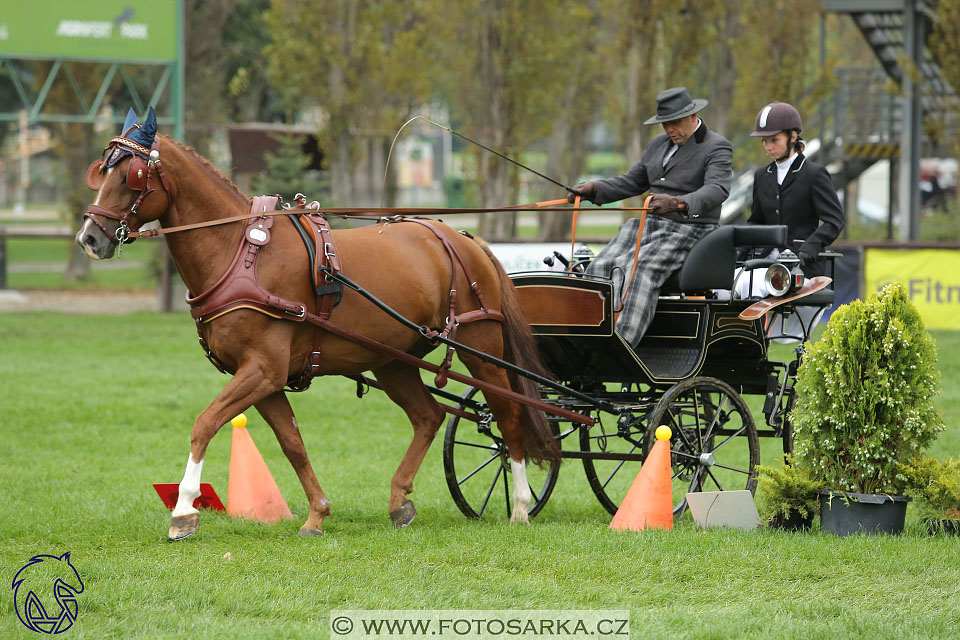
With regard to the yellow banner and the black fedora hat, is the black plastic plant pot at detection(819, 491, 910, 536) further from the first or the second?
→ the yellow banner

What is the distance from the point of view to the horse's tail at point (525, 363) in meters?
6.54

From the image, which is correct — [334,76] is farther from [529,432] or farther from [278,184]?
[529,432]

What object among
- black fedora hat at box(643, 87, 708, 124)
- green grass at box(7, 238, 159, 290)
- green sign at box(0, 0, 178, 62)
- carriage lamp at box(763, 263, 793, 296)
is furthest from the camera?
green grass at box(7, 238, 159, 290)

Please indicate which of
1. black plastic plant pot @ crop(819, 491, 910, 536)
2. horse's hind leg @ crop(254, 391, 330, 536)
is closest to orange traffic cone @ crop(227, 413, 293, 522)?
horse's hind leg @ crop(254, 391, 330, 536)

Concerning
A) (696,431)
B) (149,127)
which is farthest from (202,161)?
(696,431)

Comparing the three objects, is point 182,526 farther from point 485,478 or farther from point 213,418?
point 485,478

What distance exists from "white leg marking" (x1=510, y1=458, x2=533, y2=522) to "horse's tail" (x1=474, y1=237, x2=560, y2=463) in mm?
101

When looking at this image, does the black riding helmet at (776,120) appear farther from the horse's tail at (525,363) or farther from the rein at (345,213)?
the horse's tail at (525,363)

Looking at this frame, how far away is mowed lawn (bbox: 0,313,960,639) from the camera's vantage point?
4.52 meters

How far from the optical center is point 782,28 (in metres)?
22.2

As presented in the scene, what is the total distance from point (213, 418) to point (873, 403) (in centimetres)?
331

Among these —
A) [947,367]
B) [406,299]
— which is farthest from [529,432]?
[947,367]

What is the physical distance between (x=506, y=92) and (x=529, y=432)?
50.6 feet

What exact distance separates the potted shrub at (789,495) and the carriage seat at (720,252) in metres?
1.09
